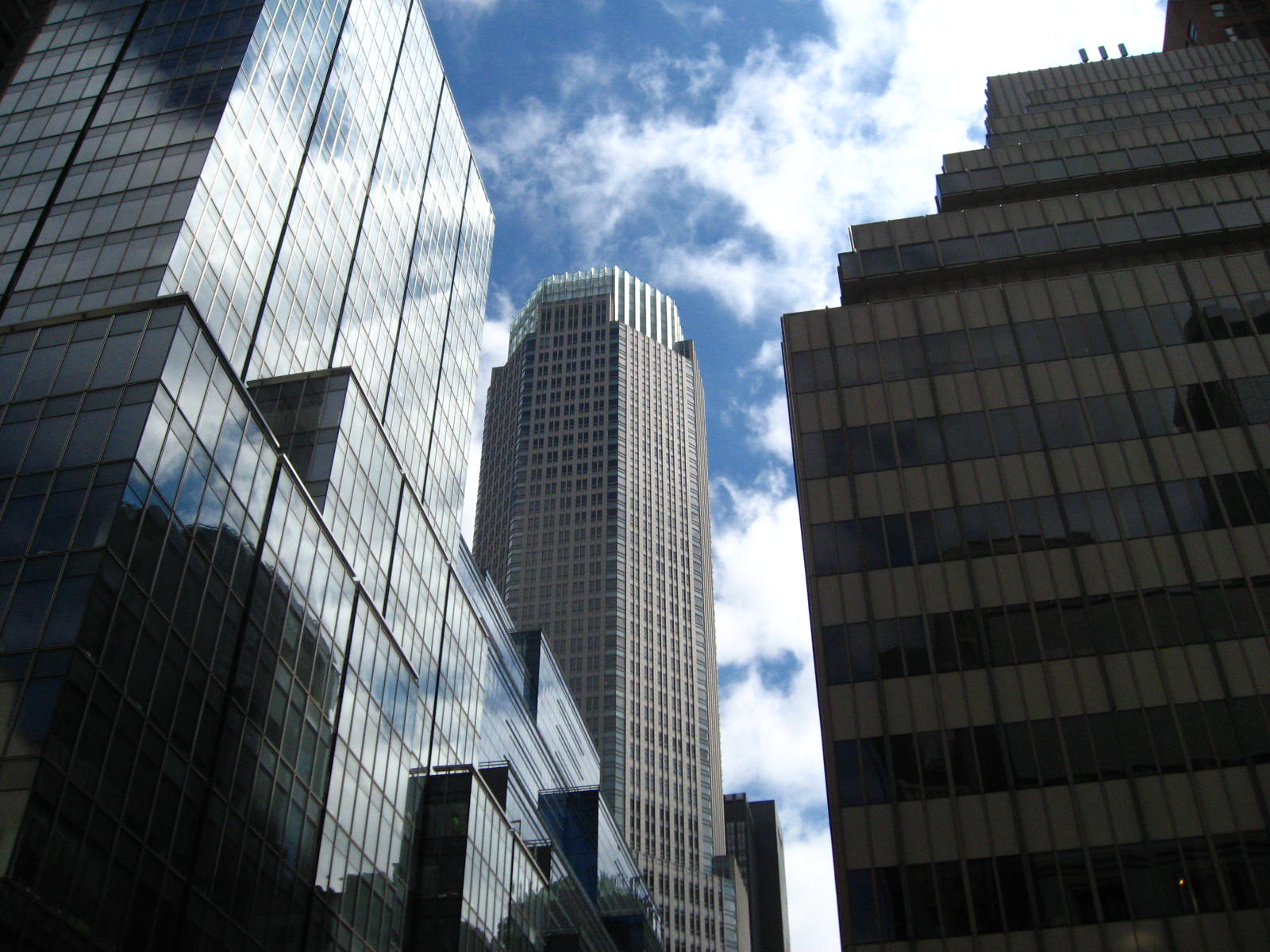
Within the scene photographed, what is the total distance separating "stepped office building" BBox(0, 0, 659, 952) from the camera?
104 feet

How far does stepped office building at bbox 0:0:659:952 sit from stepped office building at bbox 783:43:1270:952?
63.1 ft

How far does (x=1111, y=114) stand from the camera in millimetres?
78125

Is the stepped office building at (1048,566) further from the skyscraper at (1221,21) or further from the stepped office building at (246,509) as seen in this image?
the skyscraper at (1221,21)

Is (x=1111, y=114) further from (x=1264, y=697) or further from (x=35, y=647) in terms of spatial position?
(x=35, y=647)

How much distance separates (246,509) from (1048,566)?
94.1 ft

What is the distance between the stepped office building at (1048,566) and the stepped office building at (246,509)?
19.2 metres

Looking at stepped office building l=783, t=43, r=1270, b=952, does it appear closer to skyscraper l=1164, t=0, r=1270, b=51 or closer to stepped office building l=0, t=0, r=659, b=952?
stepped office building l=0, t=0, r=659, b=952

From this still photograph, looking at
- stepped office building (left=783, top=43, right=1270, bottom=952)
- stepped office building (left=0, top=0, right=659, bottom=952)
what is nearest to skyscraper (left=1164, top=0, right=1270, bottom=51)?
stepped office building (left=783, top=43, right=1270, bottom=952)

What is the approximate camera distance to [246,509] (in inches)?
1597

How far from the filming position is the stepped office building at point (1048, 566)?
37.0m

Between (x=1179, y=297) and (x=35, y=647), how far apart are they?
4603 cm

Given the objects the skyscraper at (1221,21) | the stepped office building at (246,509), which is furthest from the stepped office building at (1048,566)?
the skyscraper at (1221,21)

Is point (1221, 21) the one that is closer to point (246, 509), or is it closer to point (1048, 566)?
point (1048, 566)

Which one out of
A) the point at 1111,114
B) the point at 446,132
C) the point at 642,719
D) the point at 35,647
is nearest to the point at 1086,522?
the point at 35,647
